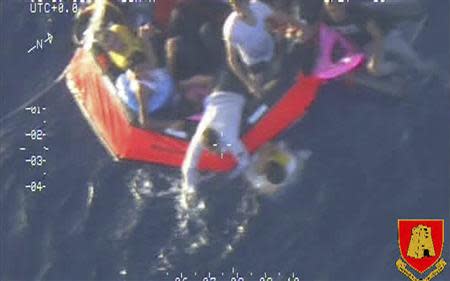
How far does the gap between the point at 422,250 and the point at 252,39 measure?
2618mm

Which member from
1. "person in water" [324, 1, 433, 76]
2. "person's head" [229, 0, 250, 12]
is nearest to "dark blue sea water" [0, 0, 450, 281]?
"person in water" [324, 1, 433, 76]

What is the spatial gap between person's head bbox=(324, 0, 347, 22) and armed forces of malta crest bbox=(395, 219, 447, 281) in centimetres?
230

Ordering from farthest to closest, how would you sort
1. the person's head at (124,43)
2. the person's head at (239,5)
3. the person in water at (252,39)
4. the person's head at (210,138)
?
the person's head at (124,43), the person's head at (210,138), the person in water at (252,39), the person's head at (239,5)

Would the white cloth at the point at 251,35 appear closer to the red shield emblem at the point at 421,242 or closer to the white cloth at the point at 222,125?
the white cloth at the point at 222,125

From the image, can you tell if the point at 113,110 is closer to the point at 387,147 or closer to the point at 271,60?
the point at 271,60

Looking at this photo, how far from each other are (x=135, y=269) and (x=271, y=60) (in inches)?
96.6

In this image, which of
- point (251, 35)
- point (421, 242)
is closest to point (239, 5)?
point (251, 35)

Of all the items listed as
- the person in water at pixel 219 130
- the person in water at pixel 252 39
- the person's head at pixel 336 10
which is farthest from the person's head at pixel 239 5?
the person's head at pixel 336 10

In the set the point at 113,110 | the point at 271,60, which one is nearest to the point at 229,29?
the point at 271,60

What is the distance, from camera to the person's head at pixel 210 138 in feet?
41.5

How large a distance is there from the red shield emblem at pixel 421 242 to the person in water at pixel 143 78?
8.18 feet

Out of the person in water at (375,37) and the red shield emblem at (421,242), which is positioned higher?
the person in water at (375,37)

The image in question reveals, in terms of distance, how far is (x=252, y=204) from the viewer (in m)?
12.8

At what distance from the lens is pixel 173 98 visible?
13.0 meters
